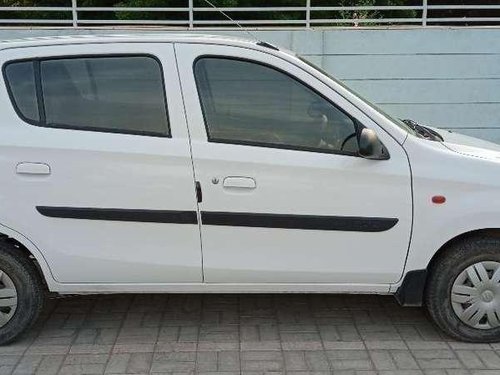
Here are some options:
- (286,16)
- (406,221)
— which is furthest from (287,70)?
(286,16)

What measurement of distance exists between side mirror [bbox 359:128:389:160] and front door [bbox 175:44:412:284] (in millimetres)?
47

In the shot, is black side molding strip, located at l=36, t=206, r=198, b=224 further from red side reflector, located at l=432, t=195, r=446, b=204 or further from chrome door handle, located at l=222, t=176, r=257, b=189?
red side reflector, located at l=432, t=195, r=446, b=204

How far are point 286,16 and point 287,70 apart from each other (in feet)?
17.9

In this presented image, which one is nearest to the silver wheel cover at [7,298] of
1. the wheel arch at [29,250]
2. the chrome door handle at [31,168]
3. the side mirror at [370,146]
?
the wheel arch at [29,250]

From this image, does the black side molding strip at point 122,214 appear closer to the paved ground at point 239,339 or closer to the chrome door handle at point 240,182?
the chrome door handle at point 240,182

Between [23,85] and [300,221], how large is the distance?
1.75m

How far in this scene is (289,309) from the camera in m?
3.78

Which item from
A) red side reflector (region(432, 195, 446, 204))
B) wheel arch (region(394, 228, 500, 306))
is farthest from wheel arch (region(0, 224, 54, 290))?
red side reflector (region(432, 195, 446, 204))

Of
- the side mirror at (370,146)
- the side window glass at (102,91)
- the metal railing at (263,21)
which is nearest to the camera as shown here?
the side mirror at (370,146)

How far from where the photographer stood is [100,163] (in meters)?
3.02

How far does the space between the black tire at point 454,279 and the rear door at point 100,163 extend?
1376mm

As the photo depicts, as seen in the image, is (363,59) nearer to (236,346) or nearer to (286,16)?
(286,16)

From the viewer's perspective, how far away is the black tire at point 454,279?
10.4 ft

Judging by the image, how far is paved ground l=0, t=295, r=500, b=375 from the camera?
10.1 ft
